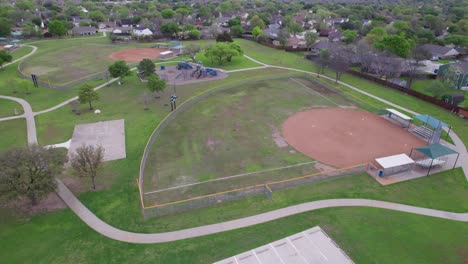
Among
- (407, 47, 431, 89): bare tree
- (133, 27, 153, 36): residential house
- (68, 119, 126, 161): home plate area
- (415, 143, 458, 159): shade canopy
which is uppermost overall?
(407, 47, 431, 89): bare tree

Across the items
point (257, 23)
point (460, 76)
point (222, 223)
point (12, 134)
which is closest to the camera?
point (222, 223)

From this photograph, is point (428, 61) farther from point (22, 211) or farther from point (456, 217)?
point (22, 211)

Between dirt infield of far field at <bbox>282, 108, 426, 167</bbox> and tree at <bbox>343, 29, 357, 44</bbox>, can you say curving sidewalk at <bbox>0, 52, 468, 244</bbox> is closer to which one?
dirt infield of far field at <bbox>282, 108, 426, 167</bbox>

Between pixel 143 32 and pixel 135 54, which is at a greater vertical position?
pixel 143 32

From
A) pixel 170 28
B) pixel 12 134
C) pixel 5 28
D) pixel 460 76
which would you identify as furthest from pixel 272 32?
pixel 5 28

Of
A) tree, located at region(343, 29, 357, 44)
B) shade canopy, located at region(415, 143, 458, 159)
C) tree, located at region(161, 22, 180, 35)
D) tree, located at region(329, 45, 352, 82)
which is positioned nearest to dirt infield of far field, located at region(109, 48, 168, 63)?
tree, located at region(161, 22, 180, 35)

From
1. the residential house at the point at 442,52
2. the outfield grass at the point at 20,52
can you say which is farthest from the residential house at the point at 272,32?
the outfield grass at the point at 20,52

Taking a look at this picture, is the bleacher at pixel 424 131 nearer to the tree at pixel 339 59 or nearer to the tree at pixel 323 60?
the tree at pixel 339 59

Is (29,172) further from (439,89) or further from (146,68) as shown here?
(439,89)
